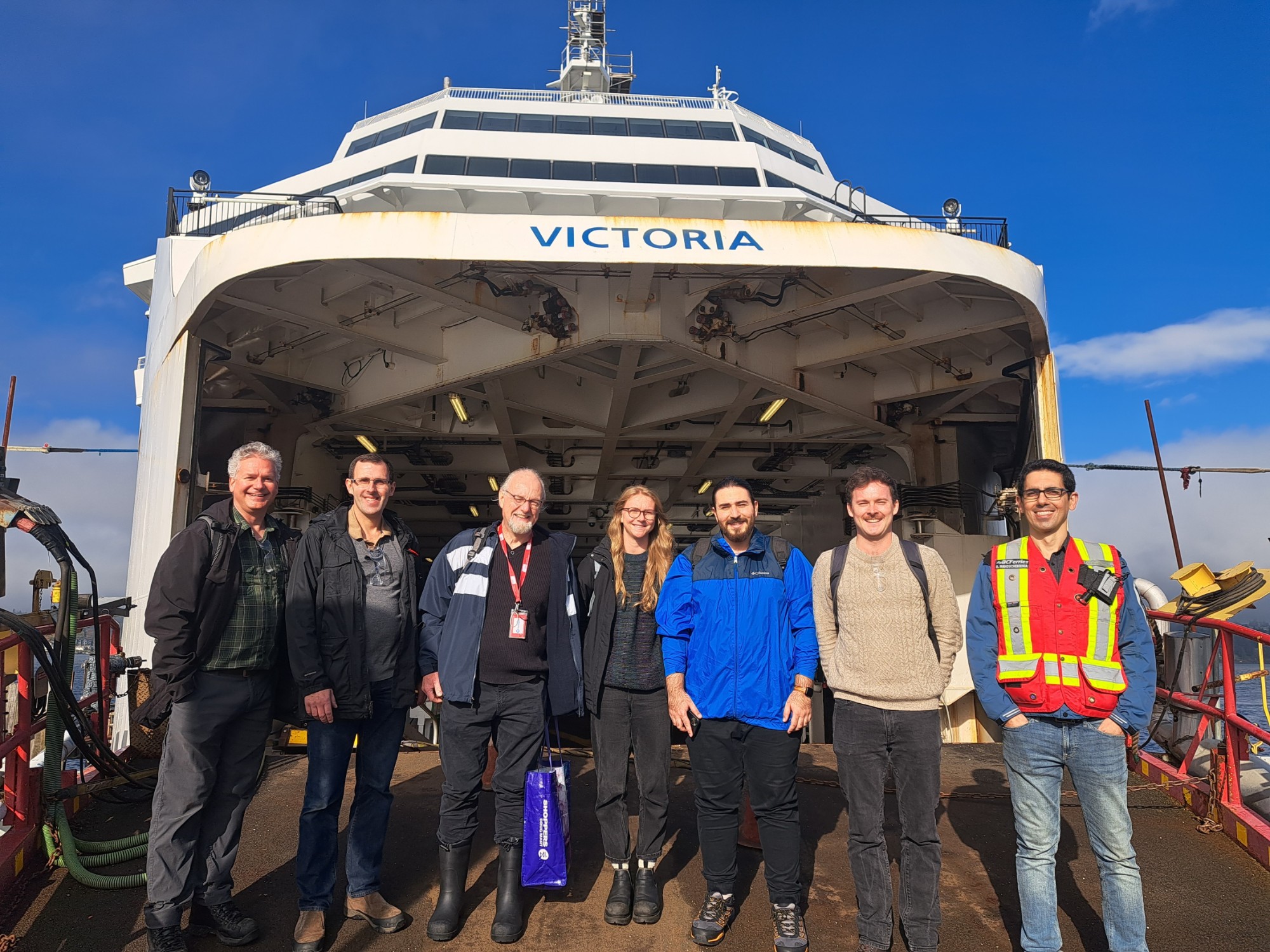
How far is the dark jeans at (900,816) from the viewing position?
2982 mm

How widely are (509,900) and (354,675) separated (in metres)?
1.11

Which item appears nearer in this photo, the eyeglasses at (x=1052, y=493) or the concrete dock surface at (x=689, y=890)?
the eyeglasses at (x=1052, y=493)

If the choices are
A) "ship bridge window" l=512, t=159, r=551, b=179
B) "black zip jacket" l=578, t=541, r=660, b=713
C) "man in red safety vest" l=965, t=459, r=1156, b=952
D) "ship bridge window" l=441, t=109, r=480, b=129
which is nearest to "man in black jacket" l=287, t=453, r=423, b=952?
"black zip jacket" l=578, t=541, r=660, b=713

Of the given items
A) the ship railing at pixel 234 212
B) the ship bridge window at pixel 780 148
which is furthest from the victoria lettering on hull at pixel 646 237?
the ship bridge window at pixel 780 148

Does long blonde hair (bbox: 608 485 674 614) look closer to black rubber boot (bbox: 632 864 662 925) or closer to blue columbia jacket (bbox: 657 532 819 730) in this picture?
blue columbia jacket (bbox: 657 532 819 730)

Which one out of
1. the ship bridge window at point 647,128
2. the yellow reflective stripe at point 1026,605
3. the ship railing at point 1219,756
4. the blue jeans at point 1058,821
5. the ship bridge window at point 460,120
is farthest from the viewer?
the ship bridge window at point 647,128

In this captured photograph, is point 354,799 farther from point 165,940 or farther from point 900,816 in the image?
point 900,816

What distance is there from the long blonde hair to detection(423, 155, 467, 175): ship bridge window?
9.25 m

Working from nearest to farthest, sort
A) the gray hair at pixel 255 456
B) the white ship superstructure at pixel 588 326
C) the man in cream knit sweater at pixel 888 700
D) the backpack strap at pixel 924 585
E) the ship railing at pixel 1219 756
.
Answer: the man in cream knit sweater at pixel 888 700 < the backpack strap at pixel 924 585 < the gray hair at pixel 255 456 < the ship railing at pixel 1219 756 < the white ship superstructure at pixel 588 326

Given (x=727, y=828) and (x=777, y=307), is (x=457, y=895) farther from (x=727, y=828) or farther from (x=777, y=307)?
(x=777, y=307)

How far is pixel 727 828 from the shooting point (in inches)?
128

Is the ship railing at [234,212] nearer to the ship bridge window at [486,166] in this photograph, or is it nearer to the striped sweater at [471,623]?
the ship bridge window at [486,166]

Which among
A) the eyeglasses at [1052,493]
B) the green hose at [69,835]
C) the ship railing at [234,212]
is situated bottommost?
the green hose at [69,835]

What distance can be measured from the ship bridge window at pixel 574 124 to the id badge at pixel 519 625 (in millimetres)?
10902
